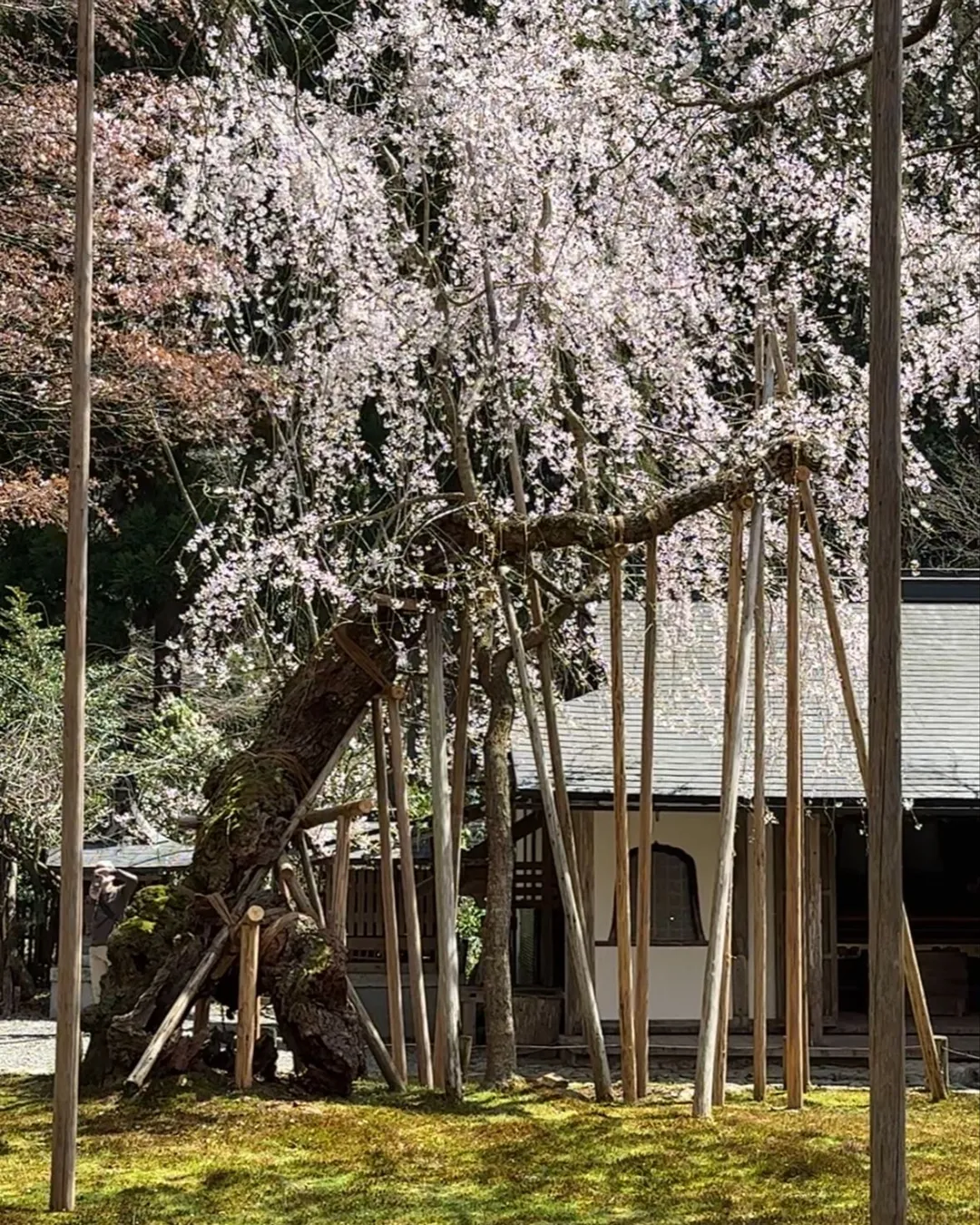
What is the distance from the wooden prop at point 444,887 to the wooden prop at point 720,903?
3.98 feet

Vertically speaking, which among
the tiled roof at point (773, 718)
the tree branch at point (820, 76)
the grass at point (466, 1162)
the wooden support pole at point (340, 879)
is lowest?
the grass at point (466, 1162)

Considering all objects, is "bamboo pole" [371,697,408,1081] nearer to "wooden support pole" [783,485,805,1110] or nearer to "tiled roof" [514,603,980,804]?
"wooden support pole" [783,485,805,1110]

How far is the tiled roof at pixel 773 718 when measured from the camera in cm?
1176

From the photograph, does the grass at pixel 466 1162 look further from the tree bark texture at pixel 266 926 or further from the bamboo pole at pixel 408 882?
the bamboo pole at pixel 408 882

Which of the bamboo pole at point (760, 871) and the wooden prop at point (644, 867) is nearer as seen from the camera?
the wooden prop at point (644, 867)

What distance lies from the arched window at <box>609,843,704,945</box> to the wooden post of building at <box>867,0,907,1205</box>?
8.85m

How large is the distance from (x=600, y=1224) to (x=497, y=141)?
21.3 ft

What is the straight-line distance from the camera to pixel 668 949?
12.6m

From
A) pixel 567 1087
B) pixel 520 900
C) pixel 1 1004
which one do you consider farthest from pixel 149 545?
pixel 567 1087

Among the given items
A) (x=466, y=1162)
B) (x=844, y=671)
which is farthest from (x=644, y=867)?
(x=466, y=1162)

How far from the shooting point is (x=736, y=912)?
41.9 ft

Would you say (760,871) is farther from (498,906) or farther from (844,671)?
(498,906)

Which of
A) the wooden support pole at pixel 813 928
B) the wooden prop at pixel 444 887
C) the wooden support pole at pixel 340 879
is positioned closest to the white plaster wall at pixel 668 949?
the wooden support pole at pixel 813 928

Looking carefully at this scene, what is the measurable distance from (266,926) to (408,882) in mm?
782
